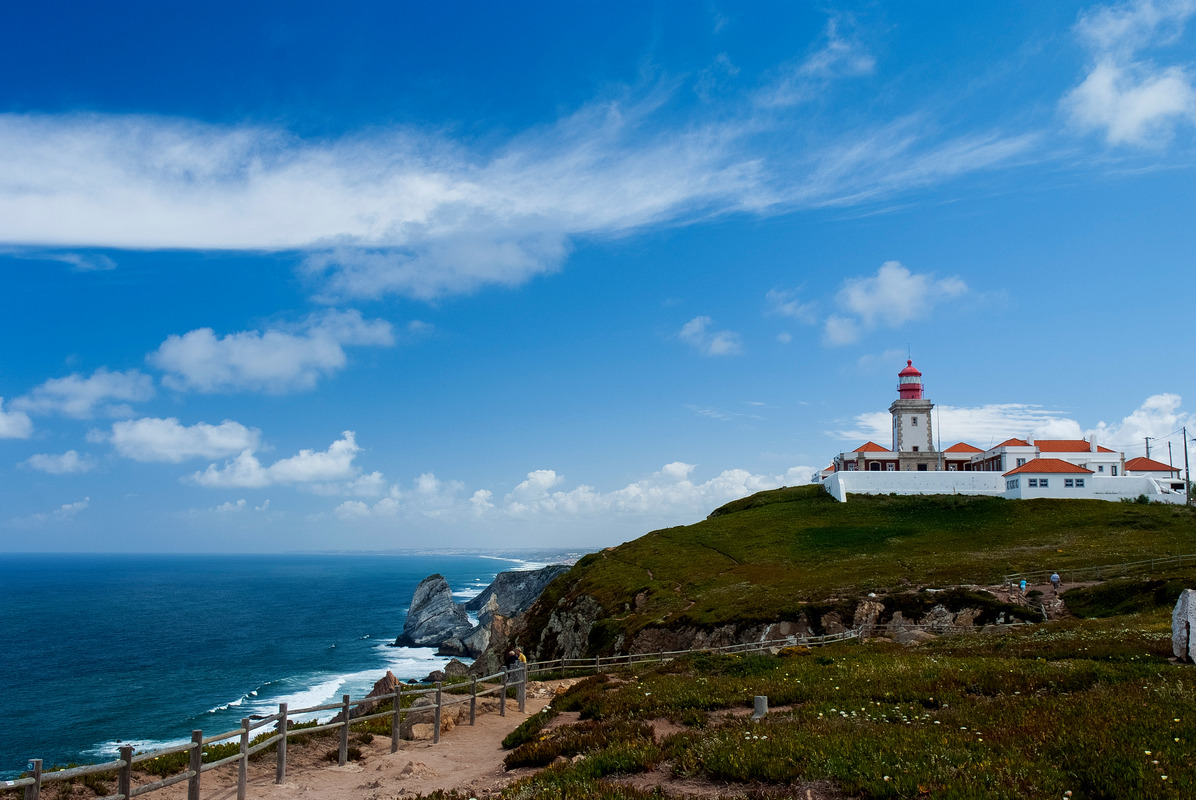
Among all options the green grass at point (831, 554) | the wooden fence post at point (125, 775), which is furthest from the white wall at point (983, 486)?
the wooden fence post at point (125, 775)

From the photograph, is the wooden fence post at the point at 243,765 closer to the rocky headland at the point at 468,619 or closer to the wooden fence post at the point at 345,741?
the wooden fence post at the point at 345,741

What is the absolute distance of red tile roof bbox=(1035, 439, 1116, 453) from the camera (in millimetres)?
95500

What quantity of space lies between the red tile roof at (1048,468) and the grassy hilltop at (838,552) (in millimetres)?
5015

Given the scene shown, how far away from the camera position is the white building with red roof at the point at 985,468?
8569cm

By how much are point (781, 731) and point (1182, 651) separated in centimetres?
1358

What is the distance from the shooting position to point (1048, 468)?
8675 cm

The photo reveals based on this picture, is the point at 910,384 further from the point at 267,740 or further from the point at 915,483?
the point at 267,740

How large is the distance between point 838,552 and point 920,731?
6318 cm

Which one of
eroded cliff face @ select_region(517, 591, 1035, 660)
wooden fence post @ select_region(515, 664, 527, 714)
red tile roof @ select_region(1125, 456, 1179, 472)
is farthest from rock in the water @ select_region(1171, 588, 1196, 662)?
red tile roof @ select_region(1125, 456, 1179, 472)

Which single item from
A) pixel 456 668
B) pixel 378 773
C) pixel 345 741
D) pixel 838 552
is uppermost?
pixel 345 741

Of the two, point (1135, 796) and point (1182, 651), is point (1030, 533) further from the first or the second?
point (1135, 796)

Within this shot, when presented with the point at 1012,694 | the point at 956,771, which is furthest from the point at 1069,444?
the point at 956,771

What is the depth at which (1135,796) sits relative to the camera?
8016 mm

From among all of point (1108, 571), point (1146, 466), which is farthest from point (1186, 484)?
point (1108, 571)
